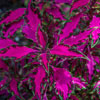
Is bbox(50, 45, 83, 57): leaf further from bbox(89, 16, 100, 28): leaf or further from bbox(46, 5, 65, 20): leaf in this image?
bbox(46, 5, 65, 20): leaf

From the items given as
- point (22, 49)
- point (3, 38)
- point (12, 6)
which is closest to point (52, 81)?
point (22, 49)

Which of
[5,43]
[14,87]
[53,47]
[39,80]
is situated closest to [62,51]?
[53,47]

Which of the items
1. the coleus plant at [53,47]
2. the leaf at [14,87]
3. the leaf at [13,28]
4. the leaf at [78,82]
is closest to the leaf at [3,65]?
the coleus plant at [53,47]

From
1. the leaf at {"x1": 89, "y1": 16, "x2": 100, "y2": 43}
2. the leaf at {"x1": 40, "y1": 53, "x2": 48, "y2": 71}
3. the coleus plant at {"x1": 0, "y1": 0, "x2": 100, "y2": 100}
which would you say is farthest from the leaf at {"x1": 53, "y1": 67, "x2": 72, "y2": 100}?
the leaf at {"x1": 89, "y1": 16, "x2": 100, "y2": 43}

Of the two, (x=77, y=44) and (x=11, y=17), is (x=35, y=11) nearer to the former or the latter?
(x=11, y=17)

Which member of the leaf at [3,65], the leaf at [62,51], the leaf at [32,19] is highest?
the leaf at [32,19]

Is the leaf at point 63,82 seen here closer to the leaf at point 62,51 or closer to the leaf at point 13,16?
the leaf at point 62,51
